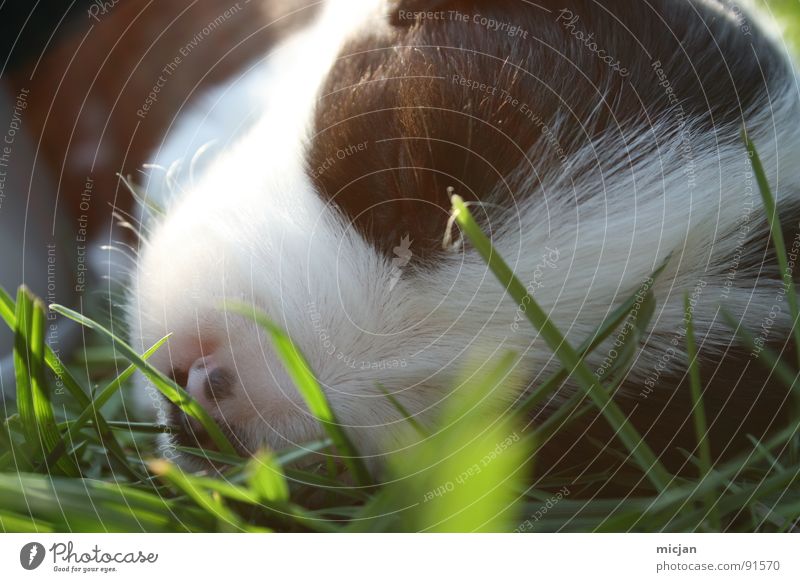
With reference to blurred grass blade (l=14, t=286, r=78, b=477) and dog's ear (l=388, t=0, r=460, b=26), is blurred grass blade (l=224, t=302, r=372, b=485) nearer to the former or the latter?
blurred grass blade (l=14, t=286, r=78, b=477)

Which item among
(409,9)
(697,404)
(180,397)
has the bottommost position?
(697,404)

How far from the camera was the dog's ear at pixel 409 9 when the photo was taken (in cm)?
62

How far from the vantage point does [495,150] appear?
0.53 m

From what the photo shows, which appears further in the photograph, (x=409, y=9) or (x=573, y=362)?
(x=409, y=9)

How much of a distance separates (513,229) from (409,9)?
23 centimetres

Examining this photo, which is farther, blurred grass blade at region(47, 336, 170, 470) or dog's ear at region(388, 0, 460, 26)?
dog's ear at region(388, 0, 460, 26)

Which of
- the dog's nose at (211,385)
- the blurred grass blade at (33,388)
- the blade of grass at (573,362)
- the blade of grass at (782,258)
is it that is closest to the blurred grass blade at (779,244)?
the blade of grass at (782,258)

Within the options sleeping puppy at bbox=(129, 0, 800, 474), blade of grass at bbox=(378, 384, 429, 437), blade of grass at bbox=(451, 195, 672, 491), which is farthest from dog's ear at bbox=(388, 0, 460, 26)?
blade of grass at bbox=(378, 384, 429, 437)

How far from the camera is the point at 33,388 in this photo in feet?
1.60

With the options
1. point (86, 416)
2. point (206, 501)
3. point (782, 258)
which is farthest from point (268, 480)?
point (782, 258)

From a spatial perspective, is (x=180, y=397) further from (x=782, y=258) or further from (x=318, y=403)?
(x=782, y=258)

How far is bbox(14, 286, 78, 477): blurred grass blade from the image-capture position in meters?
0.47

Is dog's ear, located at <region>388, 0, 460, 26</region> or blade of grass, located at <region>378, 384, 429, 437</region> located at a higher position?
dog's ear, located at <region>388, 0, 460, 26</region>

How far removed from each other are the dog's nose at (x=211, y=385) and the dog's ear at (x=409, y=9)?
1.08 feet
